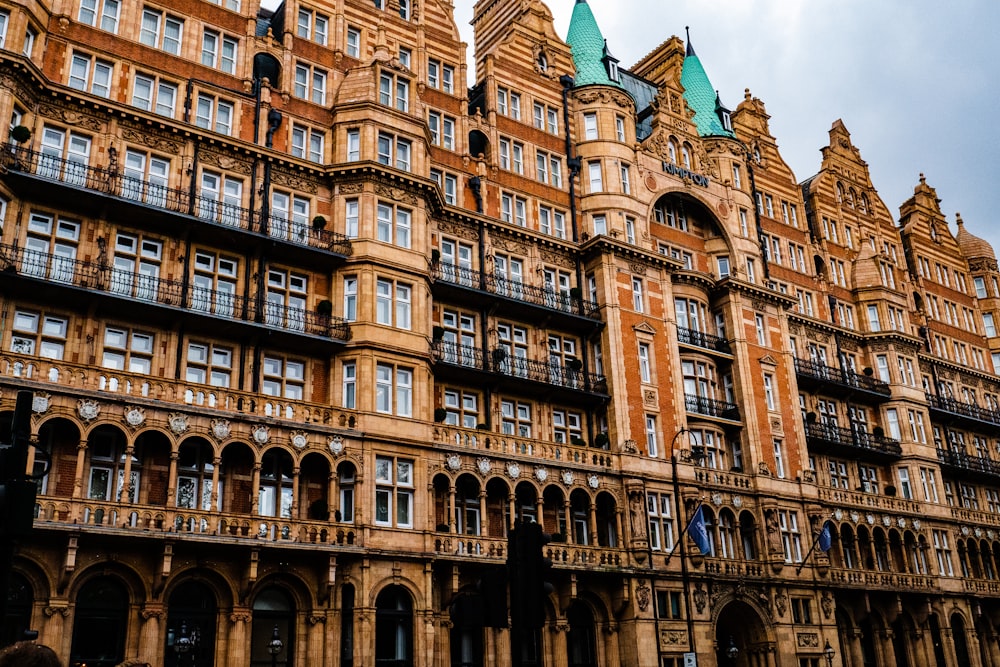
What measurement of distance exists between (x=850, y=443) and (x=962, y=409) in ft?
49.1

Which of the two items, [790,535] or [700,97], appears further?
[700,97]

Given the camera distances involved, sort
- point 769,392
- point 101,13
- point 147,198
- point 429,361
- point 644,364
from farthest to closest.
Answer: point 769,392, point 644,364, point 429,361, point 101,13, point 147,198

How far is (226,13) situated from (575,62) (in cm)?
2101

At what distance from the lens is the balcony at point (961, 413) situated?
64.1 meters

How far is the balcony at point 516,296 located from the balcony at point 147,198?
213 inches

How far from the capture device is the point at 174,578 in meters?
31.2

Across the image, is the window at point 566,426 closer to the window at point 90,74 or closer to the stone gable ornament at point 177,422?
the stone gable ornament at point 177,422

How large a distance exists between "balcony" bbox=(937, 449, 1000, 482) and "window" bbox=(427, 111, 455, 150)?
1502 inches

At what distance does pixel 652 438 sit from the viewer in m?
46.1

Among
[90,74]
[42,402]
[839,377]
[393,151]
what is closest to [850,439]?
[839,377]

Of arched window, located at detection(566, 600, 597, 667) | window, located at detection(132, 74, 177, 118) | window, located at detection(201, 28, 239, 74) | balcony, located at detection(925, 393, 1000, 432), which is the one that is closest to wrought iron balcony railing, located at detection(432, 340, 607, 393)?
arched window, located at detection(566, 600, 597, 667)

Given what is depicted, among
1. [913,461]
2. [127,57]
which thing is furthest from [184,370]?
[913,461]

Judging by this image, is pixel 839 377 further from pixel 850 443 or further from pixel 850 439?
pixel 850 443

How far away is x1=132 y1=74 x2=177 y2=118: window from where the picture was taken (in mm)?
37125
